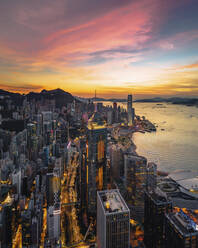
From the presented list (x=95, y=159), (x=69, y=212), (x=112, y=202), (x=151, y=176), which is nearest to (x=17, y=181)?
(x=69, y=212)

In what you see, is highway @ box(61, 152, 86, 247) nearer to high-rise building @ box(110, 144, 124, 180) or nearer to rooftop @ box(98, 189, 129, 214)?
high-rise building @ box(110, 144, 124, 180)

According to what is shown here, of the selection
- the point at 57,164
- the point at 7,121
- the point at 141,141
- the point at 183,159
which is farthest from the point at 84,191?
the point at 141,141

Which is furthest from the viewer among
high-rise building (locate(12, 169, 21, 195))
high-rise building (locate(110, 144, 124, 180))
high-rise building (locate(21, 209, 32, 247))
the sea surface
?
the sea surface

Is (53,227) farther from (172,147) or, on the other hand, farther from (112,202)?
(172,147)

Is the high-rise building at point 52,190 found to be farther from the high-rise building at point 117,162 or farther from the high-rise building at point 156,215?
the high-rise building at point 156,215

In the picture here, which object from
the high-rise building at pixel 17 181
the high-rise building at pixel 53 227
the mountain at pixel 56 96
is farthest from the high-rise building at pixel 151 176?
the mountain at pixel 56 96

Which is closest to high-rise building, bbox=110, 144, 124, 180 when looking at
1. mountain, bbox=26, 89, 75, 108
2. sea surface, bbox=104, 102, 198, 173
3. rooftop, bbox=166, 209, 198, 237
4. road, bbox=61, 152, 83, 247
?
road, bbox=61, 152, 83, 247

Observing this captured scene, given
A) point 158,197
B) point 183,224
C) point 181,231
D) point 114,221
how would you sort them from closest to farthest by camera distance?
point 181,231 → point 183,224 → point 114,221 → point 158,197
